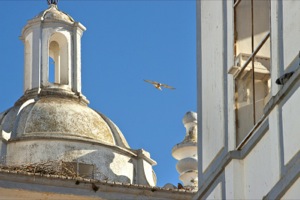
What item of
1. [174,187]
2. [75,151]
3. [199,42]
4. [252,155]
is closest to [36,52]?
[75,151]

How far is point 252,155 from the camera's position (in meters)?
13.3

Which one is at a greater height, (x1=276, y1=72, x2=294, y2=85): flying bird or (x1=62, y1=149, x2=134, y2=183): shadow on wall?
(x1=62, y1=149, x2=134, y2=183): shadow on wall

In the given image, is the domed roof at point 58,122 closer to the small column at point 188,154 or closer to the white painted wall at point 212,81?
the small column at point 188,154

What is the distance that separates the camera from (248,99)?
13789 millimetres

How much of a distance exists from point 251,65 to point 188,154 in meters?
11.8

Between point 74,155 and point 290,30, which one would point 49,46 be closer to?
point 74,155

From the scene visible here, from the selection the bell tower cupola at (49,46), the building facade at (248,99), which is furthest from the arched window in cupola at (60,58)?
the building facade at (248,99)

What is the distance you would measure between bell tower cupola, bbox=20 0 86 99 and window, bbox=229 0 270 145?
14.3 meters

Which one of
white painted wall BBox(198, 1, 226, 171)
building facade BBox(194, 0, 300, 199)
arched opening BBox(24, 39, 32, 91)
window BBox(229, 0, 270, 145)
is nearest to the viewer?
building facade BBox(194, 0, 300, 199)

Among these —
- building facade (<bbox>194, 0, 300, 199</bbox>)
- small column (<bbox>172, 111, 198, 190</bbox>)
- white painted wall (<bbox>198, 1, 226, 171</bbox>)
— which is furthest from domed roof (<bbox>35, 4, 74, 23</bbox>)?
white painted wall (<bbox>198, 1, 226, 171</bbox>)

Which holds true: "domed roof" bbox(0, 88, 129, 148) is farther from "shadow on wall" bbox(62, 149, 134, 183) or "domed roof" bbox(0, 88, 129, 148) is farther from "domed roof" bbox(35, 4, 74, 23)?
"domed roof" bbox(35, 4, 74, 23)

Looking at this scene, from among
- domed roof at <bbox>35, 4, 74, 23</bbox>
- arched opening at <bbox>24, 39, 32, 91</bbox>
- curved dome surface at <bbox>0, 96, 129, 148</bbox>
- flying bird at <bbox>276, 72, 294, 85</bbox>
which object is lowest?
flying bird at <bbox>276, 72, 294, 85</bbox>

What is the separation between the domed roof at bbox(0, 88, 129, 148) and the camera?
26250 mm

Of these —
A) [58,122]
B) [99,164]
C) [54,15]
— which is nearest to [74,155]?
[99,164]
